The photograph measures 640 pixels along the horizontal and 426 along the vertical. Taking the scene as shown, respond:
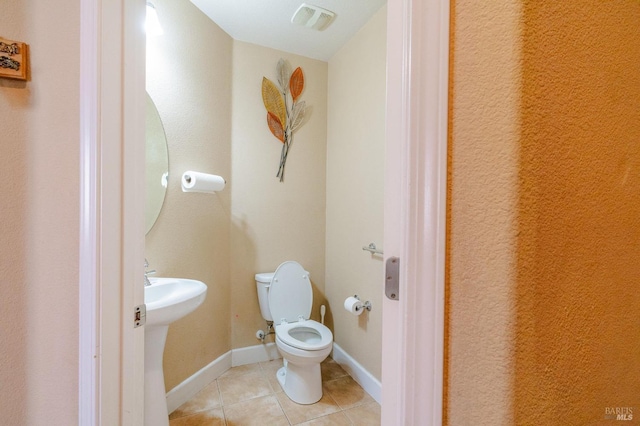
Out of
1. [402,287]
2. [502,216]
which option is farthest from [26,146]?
[502,216]

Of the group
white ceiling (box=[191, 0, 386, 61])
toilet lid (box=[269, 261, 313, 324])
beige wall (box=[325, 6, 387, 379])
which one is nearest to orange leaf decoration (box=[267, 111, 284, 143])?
beige wall (box=[325, 6, 387, 379])

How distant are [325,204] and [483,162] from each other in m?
2.01

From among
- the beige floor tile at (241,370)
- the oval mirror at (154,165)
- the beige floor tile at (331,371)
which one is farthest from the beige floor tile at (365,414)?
the oval mirror at (154,165)

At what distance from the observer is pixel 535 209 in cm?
39

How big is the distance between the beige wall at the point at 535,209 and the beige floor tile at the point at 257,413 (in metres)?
1.49

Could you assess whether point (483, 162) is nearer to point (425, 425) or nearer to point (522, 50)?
point (522, 50)

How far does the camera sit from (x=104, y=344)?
0.64 metres

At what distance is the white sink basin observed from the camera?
1.14 meters

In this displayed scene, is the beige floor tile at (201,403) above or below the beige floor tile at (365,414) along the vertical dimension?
above

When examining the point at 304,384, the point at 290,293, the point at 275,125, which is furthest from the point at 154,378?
the point at 275,125

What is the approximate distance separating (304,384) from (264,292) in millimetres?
685

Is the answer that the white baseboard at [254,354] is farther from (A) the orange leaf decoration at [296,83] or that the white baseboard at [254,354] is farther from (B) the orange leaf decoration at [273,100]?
(A) the orange leaf decoration at [296,83]

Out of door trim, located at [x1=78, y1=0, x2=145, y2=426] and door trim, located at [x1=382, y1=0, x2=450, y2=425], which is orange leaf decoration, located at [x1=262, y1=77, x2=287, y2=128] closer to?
door trim, located at [x1=78, y1=0, x2=145, y2=426]

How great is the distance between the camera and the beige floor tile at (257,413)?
151cm
